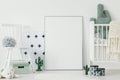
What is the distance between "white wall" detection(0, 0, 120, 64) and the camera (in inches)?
124

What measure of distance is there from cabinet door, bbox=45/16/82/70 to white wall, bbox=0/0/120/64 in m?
0.07

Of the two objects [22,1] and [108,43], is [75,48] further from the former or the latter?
[22,1]

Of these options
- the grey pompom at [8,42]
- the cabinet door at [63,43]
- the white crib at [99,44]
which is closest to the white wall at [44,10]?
the cabinet door at [63,43]

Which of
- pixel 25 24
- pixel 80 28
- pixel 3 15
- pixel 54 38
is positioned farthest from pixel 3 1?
pixel 80 28

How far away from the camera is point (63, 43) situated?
10.3 feet

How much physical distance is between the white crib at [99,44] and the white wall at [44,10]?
0.21 meters

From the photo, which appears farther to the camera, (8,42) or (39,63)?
(39,63)

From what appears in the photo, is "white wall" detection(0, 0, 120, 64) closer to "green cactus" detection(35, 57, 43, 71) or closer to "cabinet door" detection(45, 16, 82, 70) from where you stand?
"cabinet door" detection(45, 16, 82, 70)

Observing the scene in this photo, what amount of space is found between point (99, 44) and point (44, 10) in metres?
0.75

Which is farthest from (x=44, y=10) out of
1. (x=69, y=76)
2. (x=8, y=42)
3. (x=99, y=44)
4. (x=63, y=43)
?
(x=69, y=76)

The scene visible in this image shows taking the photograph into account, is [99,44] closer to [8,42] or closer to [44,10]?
[44,10]

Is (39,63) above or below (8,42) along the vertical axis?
below

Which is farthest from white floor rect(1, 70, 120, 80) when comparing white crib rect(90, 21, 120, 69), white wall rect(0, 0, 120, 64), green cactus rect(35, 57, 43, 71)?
white wall rect(0, 0, 120, 64)

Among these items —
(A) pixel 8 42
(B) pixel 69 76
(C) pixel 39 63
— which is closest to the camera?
(B) pixel 69 76
